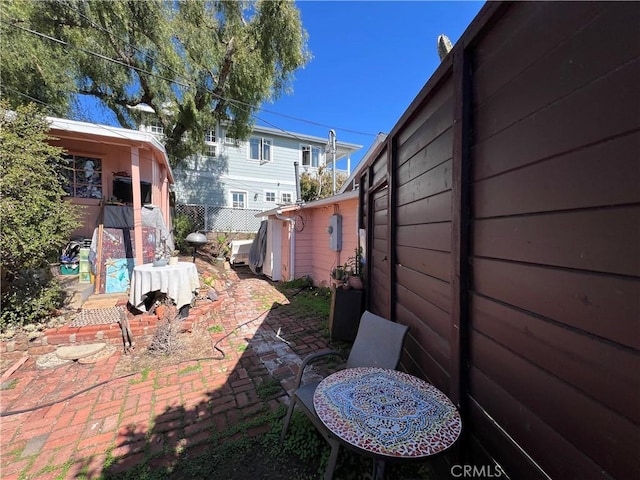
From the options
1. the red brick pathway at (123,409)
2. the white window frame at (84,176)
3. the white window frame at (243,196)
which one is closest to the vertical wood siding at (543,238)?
the red brick pathway at (123,409)

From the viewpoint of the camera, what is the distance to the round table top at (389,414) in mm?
1164

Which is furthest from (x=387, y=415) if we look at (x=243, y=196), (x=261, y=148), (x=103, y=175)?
(x=261, y=148)

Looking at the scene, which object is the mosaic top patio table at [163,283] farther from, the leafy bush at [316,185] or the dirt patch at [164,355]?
the leafy bush at [316,185]

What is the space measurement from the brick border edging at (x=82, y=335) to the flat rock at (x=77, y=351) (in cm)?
15

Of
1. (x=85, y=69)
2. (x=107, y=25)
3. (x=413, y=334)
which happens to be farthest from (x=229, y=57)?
(x=413, y=334)

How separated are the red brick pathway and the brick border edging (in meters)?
0.35

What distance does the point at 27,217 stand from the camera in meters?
3.27

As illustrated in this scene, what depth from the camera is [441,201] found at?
162 cm

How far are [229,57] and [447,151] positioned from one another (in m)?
9.67

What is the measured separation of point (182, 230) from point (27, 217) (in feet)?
23.4

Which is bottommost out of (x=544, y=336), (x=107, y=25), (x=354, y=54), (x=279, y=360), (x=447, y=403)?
(x=279, y=360)

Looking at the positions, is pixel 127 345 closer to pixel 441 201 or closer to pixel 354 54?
pixel 441 201

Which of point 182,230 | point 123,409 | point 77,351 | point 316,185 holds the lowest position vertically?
point 123,409

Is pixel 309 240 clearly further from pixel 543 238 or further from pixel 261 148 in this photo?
pixel 261 148
